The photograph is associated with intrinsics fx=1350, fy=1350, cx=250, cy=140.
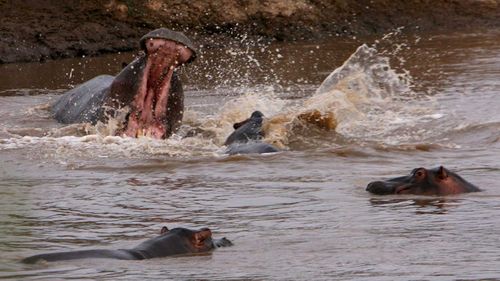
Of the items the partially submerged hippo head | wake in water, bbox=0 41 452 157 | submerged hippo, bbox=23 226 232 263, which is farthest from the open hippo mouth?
submerged hippo, bbox=23 226 232 263

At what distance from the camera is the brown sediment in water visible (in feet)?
47.8

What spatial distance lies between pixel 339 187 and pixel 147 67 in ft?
6.62

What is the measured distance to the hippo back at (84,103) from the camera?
9242mm

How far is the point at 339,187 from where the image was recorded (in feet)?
22.8

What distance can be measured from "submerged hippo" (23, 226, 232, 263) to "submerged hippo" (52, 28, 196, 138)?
3.07m

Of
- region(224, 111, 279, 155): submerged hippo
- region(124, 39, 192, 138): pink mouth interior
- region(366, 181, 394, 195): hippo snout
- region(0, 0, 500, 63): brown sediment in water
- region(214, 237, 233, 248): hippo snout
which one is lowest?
region(214, 237, 233, 248): hippo snout

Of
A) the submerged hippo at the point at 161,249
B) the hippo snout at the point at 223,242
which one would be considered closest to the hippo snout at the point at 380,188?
the hippo snout at the point at 223,242

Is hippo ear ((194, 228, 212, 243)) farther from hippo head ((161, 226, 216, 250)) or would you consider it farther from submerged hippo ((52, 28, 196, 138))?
submerged hippo ((52, 28, 196, 138))

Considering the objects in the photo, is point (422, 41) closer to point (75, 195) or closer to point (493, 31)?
point (493, 31)

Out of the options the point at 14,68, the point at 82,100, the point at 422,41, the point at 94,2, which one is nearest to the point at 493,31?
the point at 422,41

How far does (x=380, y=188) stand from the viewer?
6625mm

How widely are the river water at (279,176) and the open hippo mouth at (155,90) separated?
0.68 feet

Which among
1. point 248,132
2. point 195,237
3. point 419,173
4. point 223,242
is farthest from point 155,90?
point 195,237

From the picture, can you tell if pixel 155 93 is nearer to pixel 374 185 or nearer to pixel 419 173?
pixel 374 185
